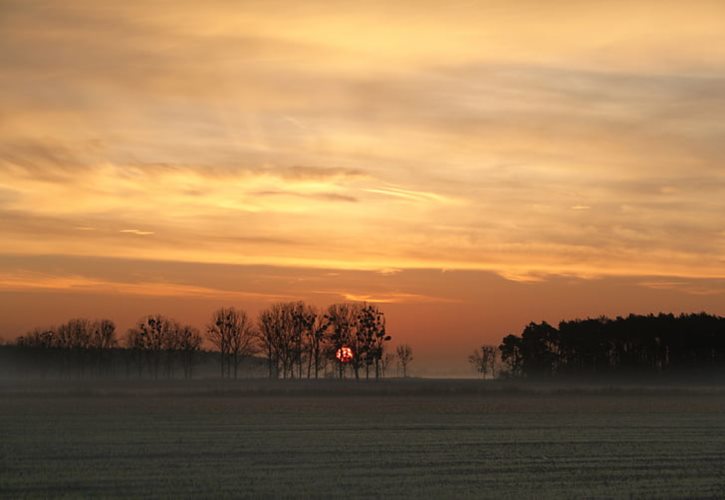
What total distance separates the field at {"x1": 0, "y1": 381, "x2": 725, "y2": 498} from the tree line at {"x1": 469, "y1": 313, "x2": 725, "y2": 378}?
359ft

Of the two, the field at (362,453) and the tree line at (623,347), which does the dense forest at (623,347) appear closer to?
the tree line at (623,347)

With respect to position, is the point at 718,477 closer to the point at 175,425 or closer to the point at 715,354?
the point at 175,425

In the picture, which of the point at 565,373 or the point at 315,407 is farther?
the point at 565,373

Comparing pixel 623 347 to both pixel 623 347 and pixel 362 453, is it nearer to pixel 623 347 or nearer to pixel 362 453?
pixel 623 347

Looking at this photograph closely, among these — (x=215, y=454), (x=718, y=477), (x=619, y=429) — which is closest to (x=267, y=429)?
(x=215, y=454)

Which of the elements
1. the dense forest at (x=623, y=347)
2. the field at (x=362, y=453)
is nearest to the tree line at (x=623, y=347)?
the dense forest at (x=623, y=347)

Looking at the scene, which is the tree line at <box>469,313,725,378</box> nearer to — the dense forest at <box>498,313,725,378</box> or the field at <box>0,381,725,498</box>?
the dense forest at <box>498,313,725,378</box>

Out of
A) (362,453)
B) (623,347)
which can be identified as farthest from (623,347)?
(362,453)

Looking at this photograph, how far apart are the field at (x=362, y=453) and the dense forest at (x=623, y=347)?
359 feet

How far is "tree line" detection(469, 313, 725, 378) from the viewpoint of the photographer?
506 ft

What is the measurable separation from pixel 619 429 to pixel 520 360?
451 feet

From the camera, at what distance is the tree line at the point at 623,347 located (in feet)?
506

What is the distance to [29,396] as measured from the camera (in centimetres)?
7400

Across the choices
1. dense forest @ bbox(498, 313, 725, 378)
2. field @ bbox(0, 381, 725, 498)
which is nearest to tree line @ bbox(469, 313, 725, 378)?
dense forest @ bbox(498, 313, 725, 378)
